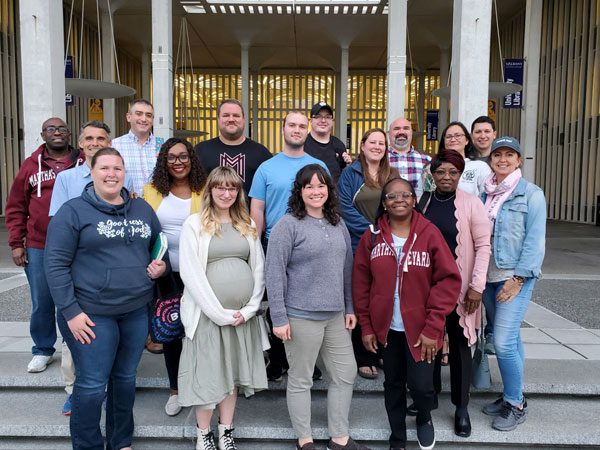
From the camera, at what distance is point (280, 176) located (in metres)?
3.64

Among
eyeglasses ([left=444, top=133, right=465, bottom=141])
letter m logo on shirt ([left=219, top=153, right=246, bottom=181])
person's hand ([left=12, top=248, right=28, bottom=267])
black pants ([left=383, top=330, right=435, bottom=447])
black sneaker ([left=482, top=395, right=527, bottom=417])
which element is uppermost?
eyeglasses ([left=444, top=133, right=465, bottom=141])

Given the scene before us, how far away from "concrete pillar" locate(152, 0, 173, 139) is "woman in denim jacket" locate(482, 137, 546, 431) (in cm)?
1131

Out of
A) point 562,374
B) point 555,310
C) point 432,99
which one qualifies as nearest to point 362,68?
point 432,99

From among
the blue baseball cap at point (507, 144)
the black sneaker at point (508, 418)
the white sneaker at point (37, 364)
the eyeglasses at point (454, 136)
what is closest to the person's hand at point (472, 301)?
the black sneaker at point (508, 418)

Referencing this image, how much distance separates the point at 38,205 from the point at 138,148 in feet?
3.05

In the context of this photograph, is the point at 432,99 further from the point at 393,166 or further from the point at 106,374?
the point at 106,374

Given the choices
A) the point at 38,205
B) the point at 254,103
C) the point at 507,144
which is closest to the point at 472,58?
the point at 507,144

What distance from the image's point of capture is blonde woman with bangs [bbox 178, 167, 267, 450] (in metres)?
3.08

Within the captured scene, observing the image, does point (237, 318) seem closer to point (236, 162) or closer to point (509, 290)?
point (236, 162)

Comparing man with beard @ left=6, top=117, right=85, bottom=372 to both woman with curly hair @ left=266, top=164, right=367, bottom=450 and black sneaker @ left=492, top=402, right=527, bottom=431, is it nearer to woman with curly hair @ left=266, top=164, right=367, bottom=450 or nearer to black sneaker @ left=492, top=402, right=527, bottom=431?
woman with curly hair @ left=266, top=164, right=367, bottom=450

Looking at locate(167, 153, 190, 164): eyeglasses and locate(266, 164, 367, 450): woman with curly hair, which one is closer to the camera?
locate(266, 164, 367, 450): woman with curly hair

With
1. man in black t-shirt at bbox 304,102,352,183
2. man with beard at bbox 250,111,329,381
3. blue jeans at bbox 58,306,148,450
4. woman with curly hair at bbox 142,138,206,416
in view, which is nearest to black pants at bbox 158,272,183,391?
woman with curly hair at bbox 142,138,206,416

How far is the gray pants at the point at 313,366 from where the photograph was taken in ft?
10.1

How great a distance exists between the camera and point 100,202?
2.85 meters
